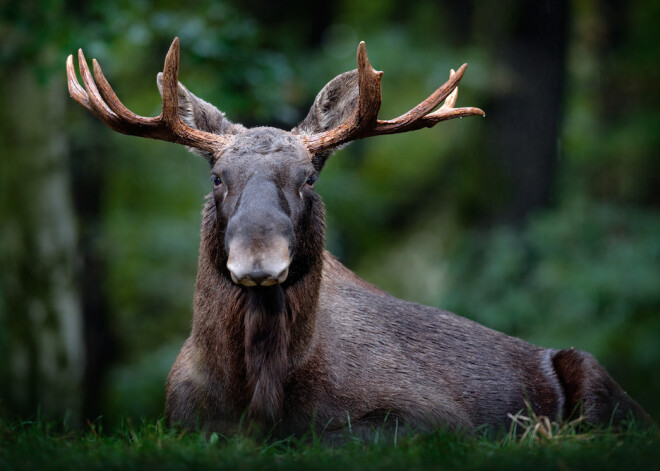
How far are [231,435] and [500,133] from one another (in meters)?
7.74

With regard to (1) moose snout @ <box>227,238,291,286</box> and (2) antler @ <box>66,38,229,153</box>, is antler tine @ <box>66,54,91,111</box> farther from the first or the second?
(1) moose snout @ <box>227,238,291,286</box>

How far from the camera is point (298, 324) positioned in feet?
17.2

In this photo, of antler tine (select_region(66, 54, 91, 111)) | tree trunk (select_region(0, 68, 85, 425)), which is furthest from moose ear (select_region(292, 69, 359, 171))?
tree trunk (select_region(0, 68, 85, 425))

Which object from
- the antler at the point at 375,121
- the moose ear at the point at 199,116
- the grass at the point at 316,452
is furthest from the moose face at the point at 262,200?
the grass at the point at 316,452

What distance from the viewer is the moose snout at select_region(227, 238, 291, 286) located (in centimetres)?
440

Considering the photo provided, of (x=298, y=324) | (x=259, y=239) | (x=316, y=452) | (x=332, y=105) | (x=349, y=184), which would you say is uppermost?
(x=332, y=105)

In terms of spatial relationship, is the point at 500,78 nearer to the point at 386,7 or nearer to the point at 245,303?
the point at 386,7

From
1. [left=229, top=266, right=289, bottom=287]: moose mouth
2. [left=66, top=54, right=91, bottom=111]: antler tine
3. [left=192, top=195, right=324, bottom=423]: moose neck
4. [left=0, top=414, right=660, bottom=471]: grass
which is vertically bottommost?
[left=0, top=414, right=660, bottom=471]: grass

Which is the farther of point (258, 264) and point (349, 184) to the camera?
point (349, 184)

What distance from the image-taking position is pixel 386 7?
17141mm

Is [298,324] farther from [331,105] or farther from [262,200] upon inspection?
[331,105]

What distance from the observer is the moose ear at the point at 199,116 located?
579 centimetres

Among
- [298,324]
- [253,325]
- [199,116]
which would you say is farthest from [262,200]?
[199,116]

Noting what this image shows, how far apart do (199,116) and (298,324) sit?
5.26 ft
